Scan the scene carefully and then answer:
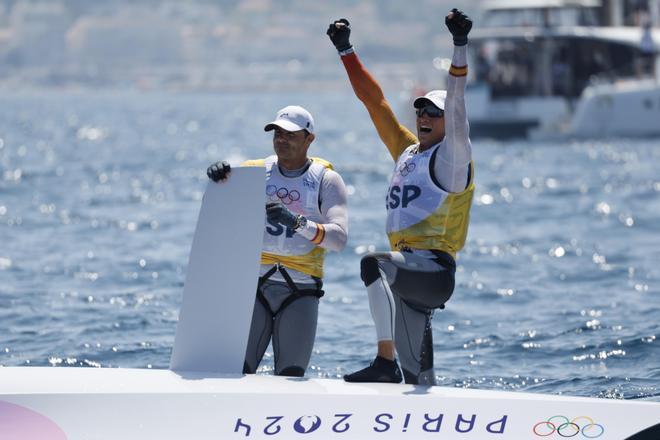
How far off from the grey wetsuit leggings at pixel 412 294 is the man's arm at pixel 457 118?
39 centimetres

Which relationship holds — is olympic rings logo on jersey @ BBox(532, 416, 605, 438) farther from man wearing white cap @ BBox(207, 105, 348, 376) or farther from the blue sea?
the blue sea

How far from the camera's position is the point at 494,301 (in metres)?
11.7

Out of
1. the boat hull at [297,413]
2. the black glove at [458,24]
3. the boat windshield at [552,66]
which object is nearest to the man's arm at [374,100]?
the black glove at [458,24]

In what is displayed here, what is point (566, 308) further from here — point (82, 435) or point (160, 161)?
point (160, 161)

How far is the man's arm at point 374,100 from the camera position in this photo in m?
6.88

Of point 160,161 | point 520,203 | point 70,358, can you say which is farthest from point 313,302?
point 160,161

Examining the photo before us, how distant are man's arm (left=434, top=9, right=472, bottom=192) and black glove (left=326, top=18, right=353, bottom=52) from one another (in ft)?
2.89

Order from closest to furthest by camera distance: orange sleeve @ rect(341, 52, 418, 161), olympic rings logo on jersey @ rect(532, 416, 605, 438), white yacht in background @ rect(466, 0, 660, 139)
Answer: olympic rings logo on jersey @ rect(532, 416, 605, 438)
orange sleeve @ rect(341, 52, 418, 161)
white yacht in background @ rect(466, 0, 660, 139)

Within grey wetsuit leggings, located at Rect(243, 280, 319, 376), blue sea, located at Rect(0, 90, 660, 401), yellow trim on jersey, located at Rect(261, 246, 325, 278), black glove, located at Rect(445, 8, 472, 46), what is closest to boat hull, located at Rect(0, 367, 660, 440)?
grey wetsuit leggings, located at Rect(243, 280, 319, 376)

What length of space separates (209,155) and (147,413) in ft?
109

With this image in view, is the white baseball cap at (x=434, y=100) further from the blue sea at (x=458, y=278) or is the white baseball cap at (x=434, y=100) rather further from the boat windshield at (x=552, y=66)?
the boat windshield at (x=552, y=66)

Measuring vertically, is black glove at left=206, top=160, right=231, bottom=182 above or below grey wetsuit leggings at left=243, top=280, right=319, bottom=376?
above

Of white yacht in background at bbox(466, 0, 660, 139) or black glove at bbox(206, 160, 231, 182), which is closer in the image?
black glove at bbox(206, 160, 231, 182)

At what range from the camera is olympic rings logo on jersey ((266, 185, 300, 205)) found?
6.70 meters
